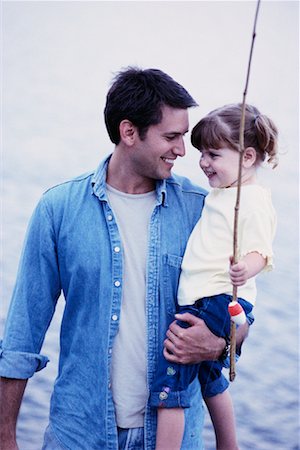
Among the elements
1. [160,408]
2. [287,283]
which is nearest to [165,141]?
[160,408]

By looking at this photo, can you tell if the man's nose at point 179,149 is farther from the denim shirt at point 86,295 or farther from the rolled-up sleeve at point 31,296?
the rolled-up sleeve at point 31,296

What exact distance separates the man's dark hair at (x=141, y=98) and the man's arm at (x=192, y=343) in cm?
55

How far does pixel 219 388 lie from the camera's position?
7.94ft

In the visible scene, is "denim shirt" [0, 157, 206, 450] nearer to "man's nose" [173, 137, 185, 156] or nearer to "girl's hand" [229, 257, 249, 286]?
"man's nose" [173, 137, 185, 156]

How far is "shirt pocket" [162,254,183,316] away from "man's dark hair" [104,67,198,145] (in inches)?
14.1

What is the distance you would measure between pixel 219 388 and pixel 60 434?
504 mm

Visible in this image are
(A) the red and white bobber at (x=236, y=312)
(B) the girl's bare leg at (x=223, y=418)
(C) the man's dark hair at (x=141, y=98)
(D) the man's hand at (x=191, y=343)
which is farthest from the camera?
(B) the girl's bare leg at (x=223, y=418)

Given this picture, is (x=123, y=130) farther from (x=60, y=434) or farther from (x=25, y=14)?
(x=25, y=14)

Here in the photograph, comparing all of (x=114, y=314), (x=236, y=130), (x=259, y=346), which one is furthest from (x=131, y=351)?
(x=259, y=346)

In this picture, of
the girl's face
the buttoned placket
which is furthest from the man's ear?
the buttoned placket

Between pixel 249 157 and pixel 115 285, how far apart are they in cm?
53

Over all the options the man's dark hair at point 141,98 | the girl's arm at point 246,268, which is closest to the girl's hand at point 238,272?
the girl's arm at point 246,268

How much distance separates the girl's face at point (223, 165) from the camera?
7.41 feet

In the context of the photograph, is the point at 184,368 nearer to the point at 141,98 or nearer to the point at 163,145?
the point at 163,145
